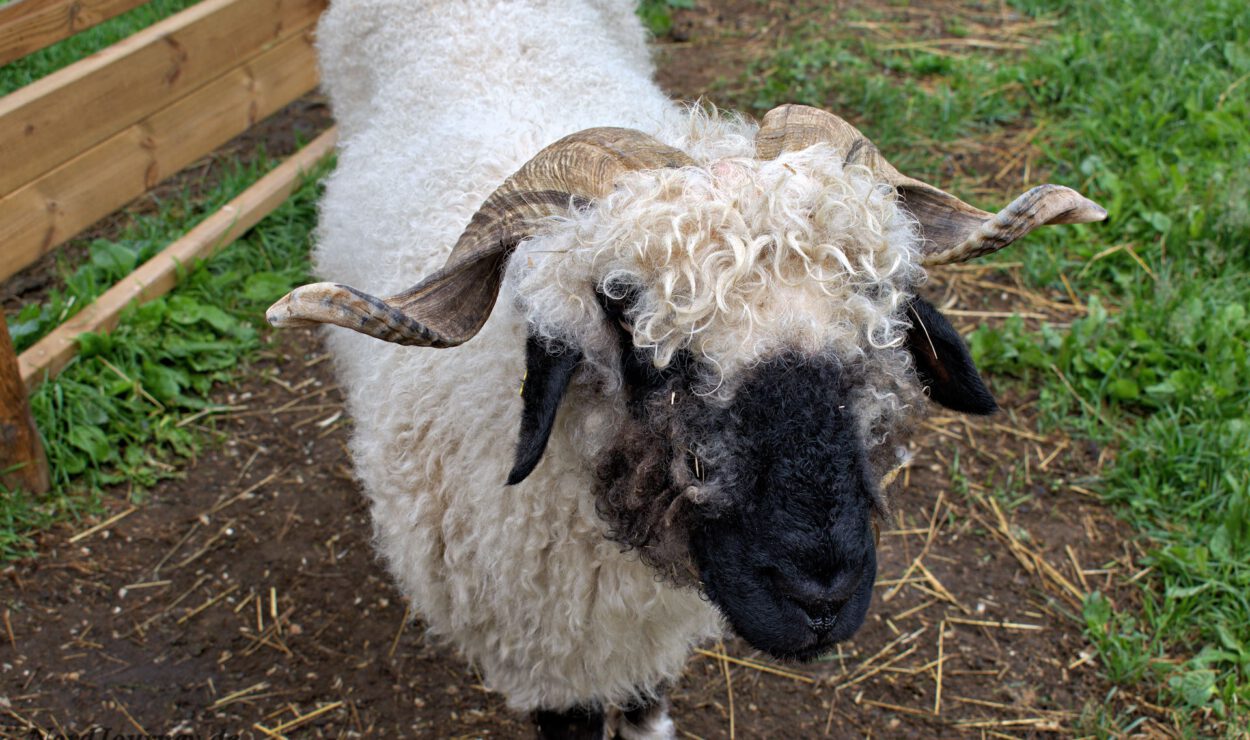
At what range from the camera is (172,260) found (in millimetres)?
4746

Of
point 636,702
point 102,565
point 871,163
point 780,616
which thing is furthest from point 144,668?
point 871,163

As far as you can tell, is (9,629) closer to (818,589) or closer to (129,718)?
(129,718)

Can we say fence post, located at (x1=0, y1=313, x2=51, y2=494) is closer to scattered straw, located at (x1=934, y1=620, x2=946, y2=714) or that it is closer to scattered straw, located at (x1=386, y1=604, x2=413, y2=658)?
scattered straw, located at (x1=386, y1=604, x2=413, y2=658)

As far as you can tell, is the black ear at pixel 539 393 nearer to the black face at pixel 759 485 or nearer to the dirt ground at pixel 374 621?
the black face at pixel 759 485

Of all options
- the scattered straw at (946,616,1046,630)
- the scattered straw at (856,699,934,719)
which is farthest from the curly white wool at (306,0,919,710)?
the scattered straw at (946,616,1046,630)

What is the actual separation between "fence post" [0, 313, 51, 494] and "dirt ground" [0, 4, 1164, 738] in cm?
24

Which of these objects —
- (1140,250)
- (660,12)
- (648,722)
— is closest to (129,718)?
(648,722)

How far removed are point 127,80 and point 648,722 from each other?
342cm

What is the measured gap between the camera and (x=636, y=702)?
10.2ft

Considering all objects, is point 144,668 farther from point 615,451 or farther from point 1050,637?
point 1050,637

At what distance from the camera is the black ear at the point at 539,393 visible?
2107mm

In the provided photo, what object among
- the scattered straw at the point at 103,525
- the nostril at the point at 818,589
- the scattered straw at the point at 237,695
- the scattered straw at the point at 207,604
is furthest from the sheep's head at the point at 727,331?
the scattered straw at the point at 103,525

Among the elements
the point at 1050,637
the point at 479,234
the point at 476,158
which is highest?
the point at 479,234

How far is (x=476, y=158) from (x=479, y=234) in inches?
31.6
